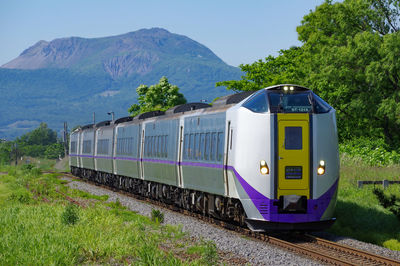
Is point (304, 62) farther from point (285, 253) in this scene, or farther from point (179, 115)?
point (285, 253)

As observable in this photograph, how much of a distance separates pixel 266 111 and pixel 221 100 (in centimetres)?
334

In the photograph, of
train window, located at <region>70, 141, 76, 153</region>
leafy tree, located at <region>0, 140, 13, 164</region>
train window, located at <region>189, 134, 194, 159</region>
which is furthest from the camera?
leafy tree, located at <region>0, 140, 13, 164</region>

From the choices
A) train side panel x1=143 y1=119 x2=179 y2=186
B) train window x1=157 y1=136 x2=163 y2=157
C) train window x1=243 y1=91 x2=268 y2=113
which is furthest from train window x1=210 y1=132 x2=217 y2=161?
train window x1=157 y1=136 x2=163 y2=157

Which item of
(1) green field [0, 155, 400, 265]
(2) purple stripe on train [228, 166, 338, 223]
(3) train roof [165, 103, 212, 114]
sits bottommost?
(1) green field [0, 155, 400, 265]

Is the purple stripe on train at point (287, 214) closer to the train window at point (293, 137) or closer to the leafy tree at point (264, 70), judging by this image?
the train window at point (293, 137)

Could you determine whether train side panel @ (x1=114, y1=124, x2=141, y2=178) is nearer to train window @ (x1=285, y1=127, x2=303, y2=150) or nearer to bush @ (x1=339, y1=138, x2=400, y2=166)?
bush @ (x1=339, y1=138, x2=400, y2=166)

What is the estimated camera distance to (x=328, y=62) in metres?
45.2

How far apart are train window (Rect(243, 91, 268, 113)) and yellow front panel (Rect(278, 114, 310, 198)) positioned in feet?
1.48

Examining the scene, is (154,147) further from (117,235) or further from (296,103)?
(117,235)

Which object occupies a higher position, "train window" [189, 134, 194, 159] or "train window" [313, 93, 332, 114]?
"train window" [313, 93, 332, 114]

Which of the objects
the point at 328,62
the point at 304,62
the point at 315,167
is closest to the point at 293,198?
the point at 315,167

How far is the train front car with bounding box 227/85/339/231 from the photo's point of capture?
13.8 metres

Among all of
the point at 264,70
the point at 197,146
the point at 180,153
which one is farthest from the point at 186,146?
the point at 264,70

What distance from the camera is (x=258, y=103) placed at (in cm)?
1439
